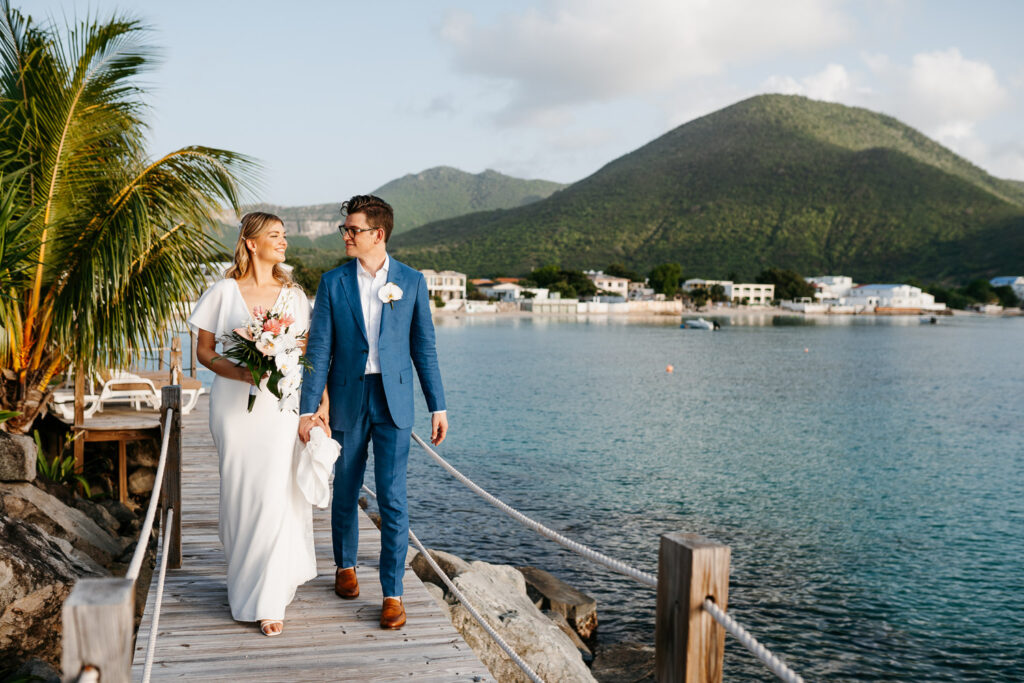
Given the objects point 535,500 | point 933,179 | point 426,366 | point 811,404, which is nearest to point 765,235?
point 933,179

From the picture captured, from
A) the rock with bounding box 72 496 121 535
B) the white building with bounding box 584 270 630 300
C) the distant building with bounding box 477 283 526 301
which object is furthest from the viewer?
the white building with bounding box 584 270 630 300

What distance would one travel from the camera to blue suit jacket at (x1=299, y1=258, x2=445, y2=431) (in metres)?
4.64

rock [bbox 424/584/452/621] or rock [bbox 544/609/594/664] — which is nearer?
rock [bbox 424/584/452/621]

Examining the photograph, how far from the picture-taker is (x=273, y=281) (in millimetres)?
4844

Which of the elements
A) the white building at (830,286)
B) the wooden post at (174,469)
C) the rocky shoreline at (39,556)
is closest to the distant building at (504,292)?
the white building at (830,286)

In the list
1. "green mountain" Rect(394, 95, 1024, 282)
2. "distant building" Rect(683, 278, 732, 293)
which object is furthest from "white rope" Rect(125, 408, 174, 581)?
"green mountain" Rect(394, 95, 1024, 282)

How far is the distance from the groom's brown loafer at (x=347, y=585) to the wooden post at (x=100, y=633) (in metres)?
3.33

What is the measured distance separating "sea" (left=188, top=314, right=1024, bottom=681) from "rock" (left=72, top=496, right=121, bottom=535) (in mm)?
4725

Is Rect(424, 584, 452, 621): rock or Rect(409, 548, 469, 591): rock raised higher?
Rect(424, 584, 452, 621): rock

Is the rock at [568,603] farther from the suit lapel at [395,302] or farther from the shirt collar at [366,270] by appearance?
the shirt collar at [366,270]

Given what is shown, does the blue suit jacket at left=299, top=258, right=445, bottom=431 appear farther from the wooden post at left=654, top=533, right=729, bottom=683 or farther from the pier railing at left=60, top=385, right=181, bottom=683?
the pier railing at left=60, top=385, right=181, bottom=683

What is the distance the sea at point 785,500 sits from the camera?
32.8 ft

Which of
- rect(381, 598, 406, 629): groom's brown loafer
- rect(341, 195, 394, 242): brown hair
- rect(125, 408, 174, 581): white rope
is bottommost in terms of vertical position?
rect(381, 598, 406, 629): groom's brown loafer

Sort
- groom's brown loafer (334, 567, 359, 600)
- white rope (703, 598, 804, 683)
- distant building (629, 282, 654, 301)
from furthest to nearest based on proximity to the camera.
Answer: distant building (629, 282, 654, 301)
groom's brown loafer (334, 567, 359, 600)
white rope (703, 598, 804, 683)
